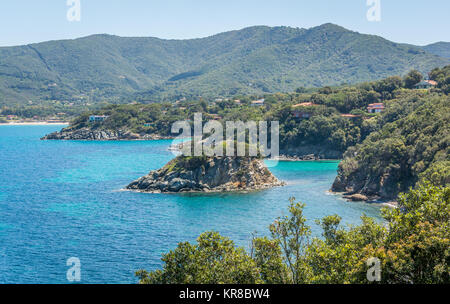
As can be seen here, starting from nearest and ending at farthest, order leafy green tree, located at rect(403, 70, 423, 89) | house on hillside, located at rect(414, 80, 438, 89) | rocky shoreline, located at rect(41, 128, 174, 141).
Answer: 1. house on hillside, located at rect(414, 80, 438, 89)
2. leafy green tree, located at rect(403, 70, 423, 89)
3. rocky shoreline, located at rect(41, 128, 174, 141)

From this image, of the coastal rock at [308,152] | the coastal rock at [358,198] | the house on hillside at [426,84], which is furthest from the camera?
the house on hillside at [426,84]

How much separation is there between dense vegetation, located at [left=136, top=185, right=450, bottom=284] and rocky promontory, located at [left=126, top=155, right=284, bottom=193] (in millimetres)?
40137

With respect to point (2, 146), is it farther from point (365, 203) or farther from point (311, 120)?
point (365, 203)

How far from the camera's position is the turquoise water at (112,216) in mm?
34406

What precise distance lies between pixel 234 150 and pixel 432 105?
102 ft

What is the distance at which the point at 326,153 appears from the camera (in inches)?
3812

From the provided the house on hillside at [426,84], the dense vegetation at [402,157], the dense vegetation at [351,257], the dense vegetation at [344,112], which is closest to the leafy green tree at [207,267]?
the dense vegetation at [351,257]

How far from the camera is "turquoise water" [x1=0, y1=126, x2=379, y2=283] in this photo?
34406mm

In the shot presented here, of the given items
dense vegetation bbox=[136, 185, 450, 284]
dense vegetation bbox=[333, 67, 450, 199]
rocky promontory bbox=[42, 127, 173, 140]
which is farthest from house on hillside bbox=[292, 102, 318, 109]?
dense vegetation bbox=[136, 185, 450, 284]

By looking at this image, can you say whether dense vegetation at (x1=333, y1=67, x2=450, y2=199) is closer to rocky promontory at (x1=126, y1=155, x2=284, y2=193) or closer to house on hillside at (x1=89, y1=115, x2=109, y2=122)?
rocky promontory at (x1=126, y1=155, x2=284, y2=193)

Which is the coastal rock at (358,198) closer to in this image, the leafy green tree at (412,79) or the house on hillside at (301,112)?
the house on hillside at (301,112)

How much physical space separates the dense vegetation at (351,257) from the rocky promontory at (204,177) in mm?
40137

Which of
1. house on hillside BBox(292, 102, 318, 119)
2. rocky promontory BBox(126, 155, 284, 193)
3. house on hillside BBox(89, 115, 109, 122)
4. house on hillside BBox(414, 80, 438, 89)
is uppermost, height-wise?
house on hillside BBox(414, 80, 438, 89)

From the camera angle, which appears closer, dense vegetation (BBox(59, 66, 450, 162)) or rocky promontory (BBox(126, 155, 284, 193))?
rocky promontory (BBox(126, 155, 284, 193))
